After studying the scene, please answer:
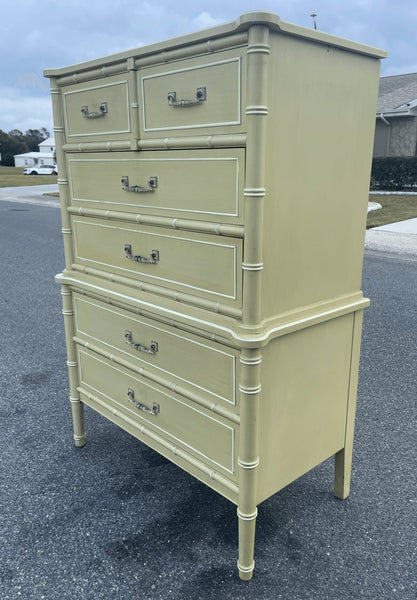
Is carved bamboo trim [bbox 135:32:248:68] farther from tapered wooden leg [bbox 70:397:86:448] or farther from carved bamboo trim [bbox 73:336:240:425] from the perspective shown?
tapered wooden leg [bbox 70:397:86:448]

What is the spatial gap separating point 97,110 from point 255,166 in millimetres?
996

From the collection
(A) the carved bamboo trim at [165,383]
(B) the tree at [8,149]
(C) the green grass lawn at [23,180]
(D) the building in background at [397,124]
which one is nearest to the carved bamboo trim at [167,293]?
(A) the carved bamboo trim at [165,383]

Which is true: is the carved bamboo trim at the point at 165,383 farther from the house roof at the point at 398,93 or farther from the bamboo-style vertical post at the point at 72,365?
the house roof at the point at 398,93

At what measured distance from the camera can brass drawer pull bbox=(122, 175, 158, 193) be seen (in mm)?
2043

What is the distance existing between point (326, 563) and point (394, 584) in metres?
0.27

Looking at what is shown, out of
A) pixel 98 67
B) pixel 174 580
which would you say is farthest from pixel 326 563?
pixel 98 67

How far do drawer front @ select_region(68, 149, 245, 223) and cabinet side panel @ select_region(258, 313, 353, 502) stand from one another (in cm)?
57

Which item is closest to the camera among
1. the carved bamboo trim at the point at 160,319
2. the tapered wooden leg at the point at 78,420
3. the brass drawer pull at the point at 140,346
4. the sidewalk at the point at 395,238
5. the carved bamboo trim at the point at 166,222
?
the carved bamboo trim at the point at 166,222

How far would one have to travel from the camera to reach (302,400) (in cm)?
213

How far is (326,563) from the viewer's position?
2100mm

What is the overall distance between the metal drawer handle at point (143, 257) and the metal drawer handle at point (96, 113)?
0.59 metres

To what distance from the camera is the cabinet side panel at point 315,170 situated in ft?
5.62

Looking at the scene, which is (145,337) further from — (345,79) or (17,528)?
(345,79)

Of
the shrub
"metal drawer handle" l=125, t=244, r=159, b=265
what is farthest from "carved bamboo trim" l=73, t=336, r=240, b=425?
the shrub
